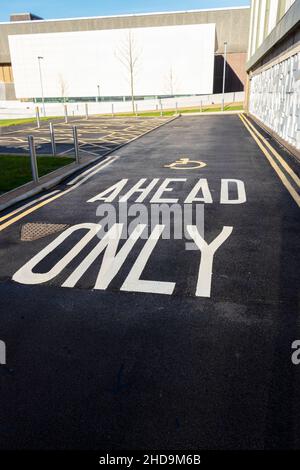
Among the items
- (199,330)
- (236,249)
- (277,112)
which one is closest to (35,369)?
(199,330)

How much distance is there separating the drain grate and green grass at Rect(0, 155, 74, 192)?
10.1 feet

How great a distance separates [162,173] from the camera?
11453 mm

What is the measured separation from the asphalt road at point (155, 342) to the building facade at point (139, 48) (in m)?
67.9

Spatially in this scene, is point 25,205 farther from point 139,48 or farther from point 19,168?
point 139,48

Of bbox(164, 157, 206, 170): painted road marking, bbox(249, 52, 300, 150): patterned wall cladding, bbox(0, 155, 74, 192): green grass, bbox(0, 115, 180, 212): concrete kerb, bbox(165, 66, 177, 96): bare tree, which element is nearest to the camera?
bbox(0, 115, 180, 212): concrete kerb

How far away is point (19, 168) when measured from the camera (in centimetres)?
1251

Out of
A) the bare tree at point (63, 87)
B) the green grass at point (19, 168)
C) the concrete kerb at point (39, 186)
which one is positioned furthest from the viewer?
the bare tree at point (63, 87)

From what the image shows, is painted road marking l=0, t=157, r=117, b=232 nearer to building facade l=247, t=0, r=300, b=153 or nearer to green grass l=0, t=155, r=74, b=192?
green grass l=0, t=155, r=74, b=192

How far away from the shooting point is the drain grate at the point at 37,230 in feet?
21.4

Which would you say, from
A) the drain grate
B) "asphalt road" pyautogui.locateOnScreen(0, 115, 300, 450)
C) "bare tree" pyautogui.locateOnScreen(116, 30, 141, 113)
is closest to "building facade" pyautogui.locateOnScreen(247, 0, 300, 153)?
"asphalt road" pyautogui.locateOnScreen(0, 115, 300, 450)

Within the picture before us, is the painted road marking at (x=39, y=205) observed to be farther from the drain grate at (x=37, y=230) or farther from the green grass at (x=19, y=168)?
the green grass at (x=19, y=168)

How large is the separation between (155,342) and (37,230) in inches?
161

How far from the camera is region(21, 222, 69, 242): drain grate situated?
6.51 metres

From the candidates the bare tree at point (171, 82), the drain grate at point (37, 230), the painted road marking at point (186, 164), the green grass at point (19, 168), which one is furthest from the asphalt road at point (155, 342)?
the bare tree at point (171, 82)
